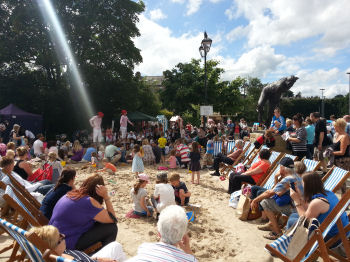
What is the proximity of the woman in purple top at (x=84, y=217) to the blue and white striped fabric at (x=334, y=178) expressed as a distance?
323 centimetres

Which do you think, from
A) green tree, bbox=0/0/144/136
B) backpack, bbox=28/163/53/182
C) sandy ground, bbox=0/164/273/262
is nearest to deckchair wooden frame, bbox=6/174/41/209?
sandy ground, bbox=0/164/273/262

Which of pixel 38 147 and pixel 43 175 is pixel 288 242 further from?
pixel 38 147

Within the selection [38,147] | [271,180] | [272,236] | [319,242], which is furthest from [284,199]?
[38,147]

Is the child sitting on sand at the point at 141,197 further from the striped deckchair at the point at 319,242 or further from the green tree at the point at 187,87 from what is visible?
the green tree at the point at 187,87

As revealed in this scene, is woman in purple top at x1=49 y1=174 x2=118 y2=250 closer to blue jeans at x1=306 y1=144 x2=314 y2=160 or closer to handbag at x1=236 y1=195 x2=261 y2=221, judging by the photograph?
handbag at x1=236 y1=195 x2=261 y2=221

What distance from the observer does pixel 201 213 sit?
486cm

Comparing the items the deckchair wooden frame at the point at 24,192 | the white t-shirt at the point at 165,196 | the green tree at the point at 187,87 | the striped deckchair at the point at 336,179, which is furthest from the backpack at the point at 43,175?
the green tree at the point at 187,87

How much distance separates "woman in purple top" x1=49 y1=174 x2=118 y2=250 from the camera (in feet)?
8.25

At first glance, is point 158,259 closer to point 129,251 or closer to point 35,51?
point 129,251

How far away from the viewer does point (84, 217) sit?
8.39 feet

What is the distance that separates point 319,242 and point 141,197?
2923mm

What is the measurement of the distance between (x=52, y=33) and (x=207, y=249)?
18643mm

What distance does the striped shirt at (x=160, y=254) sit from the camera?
1.59m

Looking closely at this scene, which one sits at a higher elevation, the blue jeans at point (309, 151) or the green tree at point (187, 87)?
the green tree at point (187, 87)
